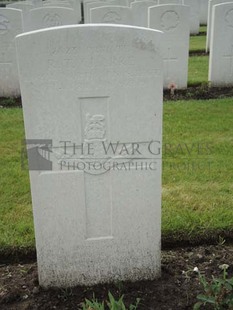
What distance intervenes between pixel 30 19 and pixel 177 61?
2.79m

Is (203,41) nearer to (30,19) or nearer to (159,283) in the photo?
(30,19)

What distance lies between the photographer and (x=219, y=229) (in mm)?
2832

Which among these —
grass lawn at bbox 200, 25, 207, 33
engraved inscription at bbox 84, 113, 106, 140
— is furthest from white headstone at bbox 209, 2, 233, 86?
grass lawn at bbox 200, 25, 207, 33

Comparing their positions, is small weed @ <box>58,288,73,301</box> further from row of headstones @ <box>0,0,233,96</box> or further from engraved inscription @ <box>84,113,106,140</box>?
row of headstones @ <box>0,0,233,96</box>

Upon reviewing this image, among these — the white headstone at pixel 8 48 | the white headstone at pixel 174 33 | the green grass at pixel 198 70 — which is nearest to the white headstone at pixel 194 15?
the green grass at pixel 198 70

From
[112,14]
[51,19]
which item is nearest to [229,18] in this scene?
[112,14]

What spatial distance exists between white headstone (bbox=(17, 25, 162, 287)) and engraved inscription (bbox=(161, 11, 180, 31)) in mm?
4960

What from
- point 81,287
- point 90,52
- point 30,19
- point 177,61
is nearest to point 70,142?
point 90,52

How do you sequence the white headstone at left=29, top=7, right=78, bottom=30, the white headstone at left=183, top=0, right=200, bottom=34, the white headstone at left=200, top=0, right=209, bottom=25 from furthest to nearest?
the white headstone at left=200, top=0, right=209, bottom=25 < the white headstone at left=183, top=0, right=200, bottom=34 < the white headstone at left=29, top=7, right=78, bottom=30

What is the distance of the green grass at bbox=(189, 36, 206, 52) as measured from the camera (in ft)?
34.8

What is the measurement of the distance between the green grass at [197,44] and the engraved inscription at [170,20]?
397cm

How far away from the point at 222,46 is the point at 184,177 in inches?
149

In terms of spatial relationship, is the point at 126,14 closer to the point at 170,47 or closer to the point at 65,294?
the point at 170,47

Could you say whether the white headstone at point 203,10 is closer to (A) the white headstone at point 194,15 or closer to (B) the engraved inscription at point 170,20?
(A) the white headstone at point 194,15
